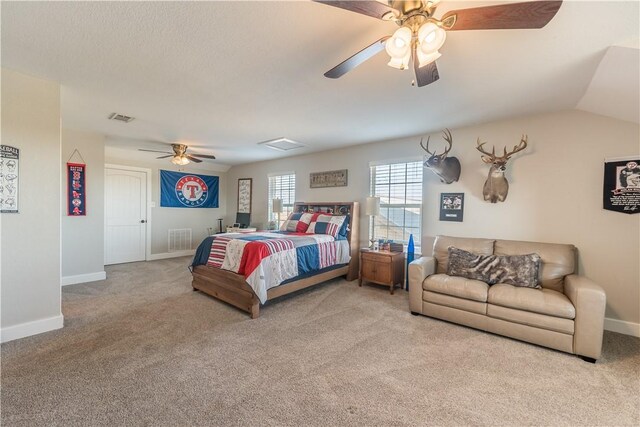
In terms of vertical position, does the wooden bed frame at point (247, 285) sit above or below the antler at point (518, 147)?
below

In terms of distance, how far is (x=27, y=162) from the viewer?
249 centimetres

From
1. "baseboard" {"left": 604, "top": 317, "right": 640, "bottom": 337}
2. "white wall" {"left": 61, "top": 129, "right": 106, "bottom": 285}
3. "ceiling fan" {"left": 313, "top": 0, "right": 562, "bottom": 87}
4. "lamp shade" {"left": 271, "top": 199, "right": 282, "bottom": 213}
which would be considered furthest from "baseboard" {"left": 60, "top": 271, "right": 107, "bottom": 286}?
"baseboard" {"left": 604, "top": 317, "right": 640, "bottom": 337}

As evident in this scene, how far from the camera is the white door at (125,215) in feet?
18.1

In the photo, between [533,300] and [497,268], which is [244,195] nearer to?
[497,268]

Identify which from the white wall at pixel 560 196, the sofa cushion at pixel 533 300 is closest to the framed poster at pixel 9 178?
the sofa cushion at pixel 533 300

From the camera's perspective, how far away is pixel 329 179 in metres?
5.26

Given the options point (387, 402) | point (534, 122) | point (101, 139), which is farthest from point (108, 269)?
point (534, 122)

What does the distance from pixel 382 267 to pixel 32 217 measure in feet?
13.2

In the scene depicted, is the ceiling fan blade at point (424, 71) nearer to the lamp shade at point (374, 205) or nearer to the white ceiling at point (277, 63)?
the white ceiling at point (277, 63)

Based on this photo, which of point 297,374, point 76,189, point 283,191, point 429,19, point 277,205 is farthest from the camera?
point 283,191

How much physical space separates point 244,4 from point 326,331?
8.91 feet

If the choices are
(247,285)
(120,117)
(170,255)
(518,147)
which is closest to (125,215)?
(170,255)

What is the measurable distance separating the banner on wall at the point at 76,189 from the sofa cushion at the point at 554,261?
6138mm

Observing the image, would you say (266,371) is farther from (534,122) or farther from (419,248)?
(534,122)
